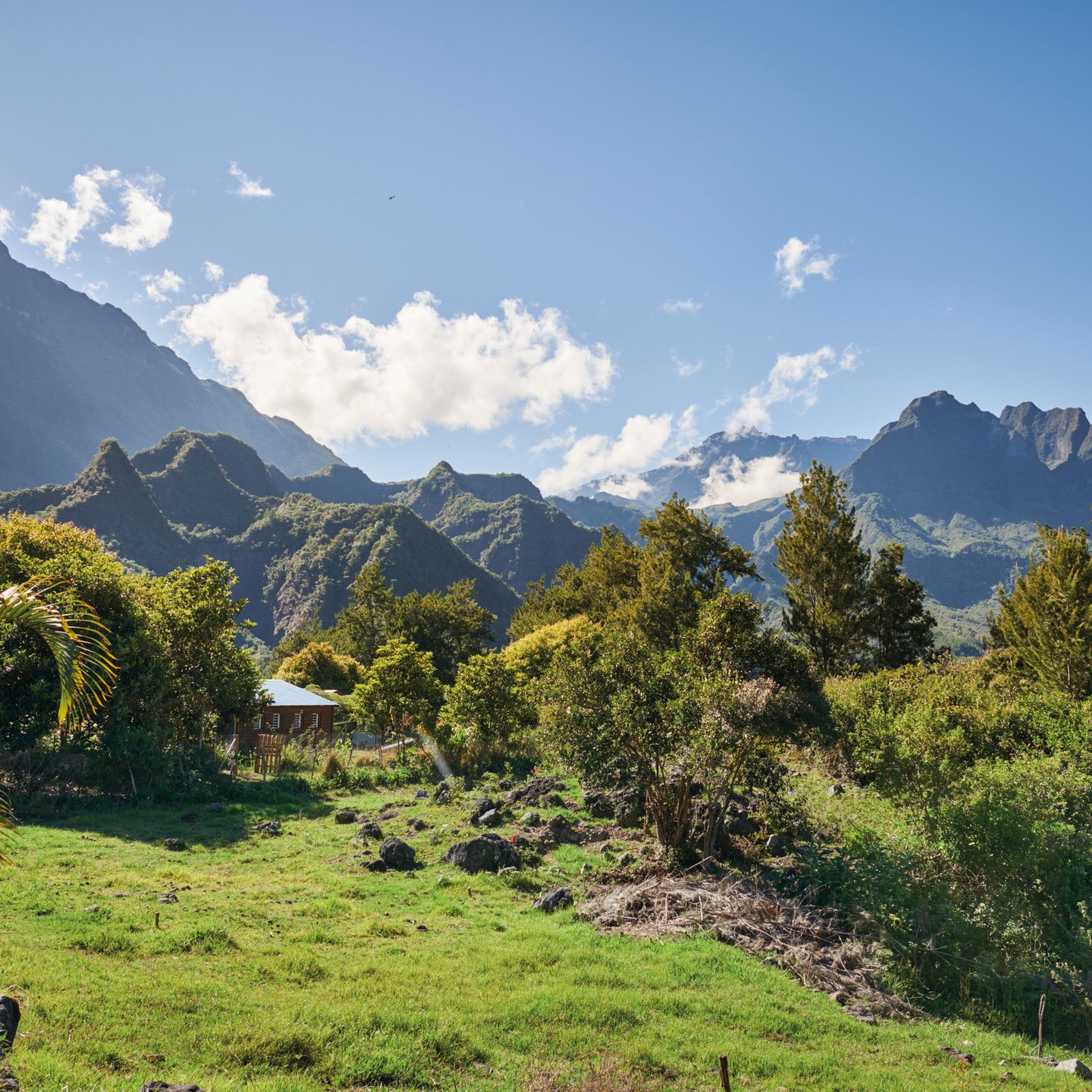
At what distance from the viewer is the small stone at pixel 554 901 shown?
39.5 ft

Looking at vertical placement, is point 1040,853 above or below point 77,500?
below

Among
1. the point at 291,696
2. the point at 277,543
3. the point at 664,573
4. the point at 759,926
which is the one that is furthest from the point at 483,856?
the point at 277,543

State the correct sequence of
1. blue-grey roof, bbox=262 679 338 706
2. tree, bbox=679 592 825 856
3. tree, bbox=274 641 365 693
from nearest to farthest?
1. tree, bbox=679 592 825 856
2. blue-grey roof, bbox=262 679 338 706
3. tree, bbox=274 641 365 693

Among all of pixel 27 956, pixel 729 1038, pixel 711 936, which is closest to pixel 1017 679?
pixel 711 936

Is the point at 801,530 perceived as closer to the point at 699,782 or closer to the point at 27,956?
the point at 699,782

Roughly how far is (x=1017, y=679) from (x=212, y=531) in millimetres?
194199

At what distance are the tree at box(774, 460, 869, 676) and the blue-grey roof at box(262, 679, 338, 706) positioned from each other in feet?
93.6

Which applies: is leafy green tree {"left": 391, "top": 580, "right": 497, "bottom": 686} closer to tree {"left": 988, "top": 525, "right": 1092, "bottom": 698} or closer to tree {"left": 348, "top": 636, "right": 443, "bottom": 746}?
tree {"left": 348, "top": 636, "right": 443, "bottom": 746}

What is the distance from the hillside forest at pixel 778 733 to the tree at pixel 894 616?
4.7 inches

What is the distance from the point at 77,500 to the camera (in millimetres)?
143500

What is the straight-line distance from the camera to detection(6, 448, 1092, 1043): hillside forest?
10859 mm

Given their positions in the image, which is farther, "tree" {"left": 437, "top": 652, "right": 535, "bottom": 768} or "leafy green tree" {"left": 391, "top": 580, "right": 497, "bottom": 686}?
"leafy green tree" {"left": 391, "top": 580, "right": 497, "bottom": 686}

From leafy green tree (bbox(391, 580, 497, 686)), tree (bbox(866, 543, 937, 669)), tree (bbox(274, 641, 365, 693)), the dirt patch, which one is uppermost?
tree (bbox(866, 543, 937, 669))

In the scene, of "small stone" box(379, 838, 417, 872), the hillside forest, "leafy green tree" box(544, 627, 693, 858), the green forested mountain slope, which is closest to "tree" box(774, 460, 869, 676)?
the hillside forest
